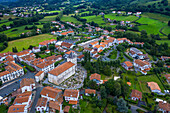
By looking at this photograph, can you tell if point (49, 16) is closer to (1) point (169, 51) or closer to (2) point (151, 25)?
(2) point (151, 25)

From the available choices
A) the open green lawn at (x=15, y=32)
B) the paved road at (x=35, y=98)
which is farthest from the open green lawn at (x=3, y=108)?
the open green lawn at (x=15, y=32)

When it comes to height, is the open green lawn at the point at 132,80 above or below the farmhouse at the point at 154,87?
below

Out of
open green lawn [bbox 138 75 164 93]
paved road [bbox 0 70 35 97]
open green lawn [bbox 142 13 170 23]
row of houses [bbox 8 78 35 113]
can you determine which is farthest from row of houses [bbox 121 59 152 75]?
open green lawn [bbox 142 13 170 23]

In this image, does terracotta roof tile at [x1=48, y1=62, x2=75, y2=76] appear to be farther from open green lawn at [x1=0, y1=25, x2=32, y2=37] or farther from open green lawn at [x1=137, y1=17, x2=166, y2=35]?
open green lawn at [x1=137, y1=17, x2=166, y2=35]

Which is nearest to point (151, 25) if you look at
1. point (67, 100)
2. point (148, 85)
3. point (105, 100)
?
point (148, 85)

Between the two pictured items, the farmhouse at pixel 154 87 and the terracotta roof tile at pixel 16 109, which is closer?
the terracotta roof tile at pixel 16 109

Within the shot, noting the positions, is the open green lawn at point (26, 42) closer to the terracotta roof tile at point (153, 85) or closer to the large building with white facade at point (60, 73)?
the large building with white facade at point (60, 73)

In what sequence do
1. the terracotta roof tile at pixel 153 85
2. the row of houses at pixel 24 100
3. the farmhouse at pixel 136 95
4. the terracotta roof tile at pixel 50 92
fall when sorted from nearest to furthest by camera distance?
the row of houses at pixel 24 100 → the terracotta roof tile at pixel 50 92 → the farmhouse at pixel 136 95 → the terracotta roof tile at pixel 153 85
